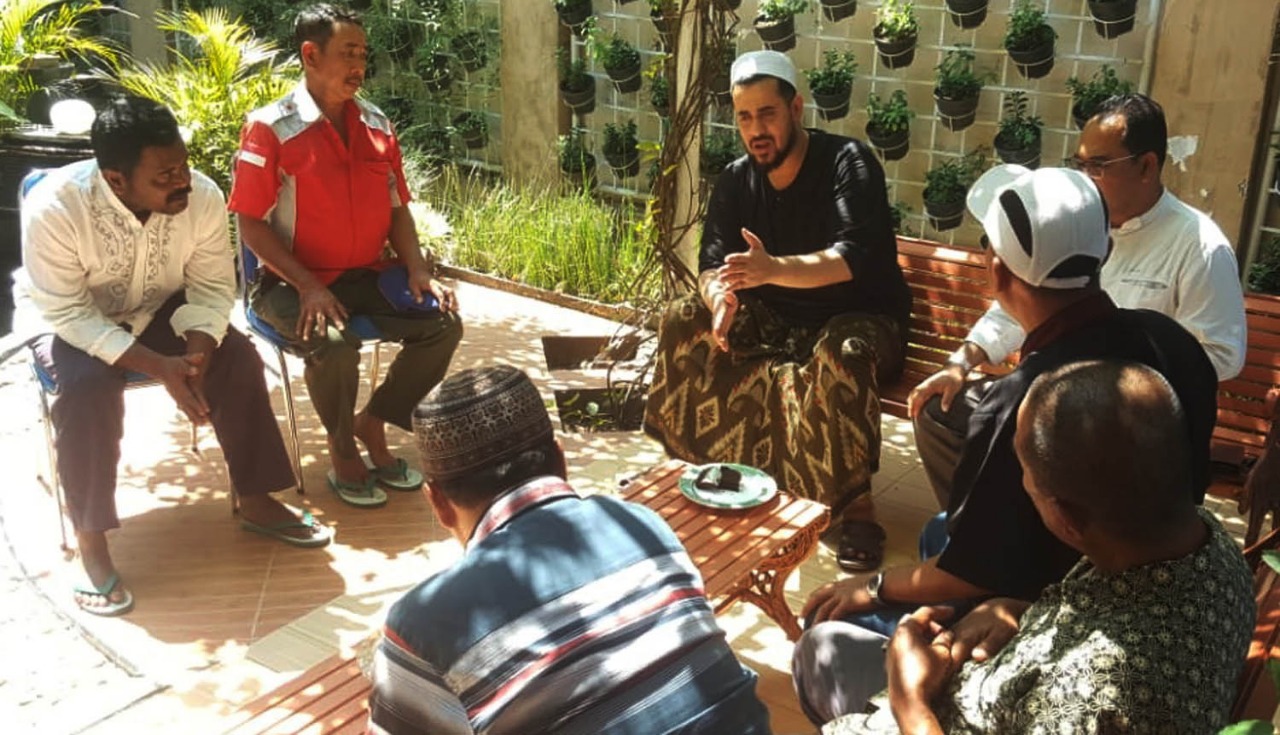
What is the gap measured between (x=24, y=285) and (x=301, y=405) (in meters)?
1.50

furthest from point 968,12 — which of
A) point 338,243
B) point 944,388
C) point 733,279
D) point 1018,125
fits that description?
point 338,243

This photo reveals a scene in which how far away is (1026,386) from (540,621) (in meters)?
1.13

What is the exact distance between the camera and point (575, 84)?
314 inches

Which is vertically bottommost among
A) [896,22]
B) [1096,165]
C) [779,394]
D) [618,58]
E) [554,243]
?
[554,243]

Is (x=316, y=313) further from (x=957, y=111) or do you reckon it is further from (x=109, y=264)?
(x=957, y=111)

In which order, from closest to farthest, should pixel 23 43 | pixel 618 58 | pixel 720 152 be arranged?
1. pixel 720 152
2. pixel 23 43
3. pixel 618 58

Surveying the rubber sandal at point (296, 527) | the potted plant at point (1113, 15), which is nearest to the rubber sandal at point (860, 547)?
the rubber sandal at point (296, 527)

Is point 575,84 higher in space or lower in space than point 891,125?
higher

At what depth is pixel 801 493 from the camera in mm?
3990

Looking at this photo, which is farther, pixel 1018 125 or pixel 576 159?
pixel 576 159

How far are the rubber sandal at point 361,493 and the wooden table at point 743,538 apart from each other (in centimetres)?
131

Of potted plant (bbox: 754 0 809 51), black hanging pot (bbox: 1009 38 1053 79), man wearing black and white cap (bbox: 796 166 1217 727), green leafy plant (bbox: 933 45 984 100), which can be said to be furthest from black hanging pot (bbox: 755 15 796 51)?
man wearing black and white cap (bbox: 796 166 1217 727)

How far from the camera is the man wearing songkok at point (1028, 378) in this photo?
2209 millimetres

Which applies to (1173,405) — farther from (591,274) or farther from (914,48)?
(914,48)
